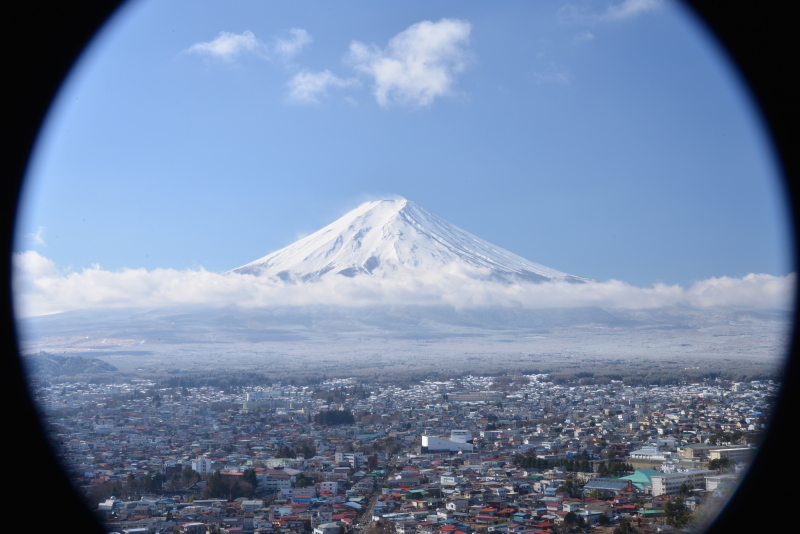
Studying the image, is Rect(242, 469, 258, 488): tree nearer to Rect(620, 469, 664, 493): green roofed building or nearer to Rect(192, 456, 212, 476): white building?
Rect(192, 456, 212, 476): white building

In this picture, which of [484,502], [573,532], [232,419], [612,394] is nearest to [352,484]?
[484,502]

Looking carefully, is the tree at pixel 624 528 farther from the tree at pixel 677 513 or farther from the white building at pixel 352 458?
the white building at pixel 352 458

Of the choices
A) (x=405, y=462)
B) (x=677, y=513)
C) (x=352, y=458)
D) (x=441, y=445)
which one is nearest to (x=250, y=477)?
(x=352, y=458)

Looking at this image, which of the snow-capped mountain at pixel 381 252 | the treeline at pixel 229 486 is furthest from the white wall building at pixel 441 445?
the snow-capped mountain at pixel 381 252

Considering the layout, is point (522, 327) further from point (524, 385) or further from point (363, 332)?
point (524, 385)

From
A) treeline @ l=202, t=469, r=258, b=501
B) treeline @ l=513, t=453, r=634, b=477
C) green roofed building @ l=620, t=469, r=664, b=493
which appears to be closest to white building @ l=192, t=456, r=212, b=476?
treeline @ l=202, t=469, r=258, b=501

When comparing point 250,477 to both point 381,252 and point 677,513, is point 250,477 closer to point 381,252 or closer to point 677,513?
point 677,513
